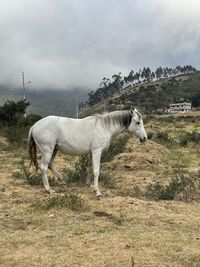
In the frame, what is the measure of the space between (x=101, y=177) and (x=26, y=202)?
318 cm

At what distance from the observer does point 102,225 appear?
787 centimetres

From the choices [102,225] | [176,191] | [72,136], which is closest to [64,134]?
[72,136]

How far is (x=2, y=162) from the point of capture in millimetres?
16578

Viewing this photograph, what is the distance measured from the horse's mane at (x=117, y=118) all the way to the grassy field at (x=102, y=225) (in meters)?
1.68

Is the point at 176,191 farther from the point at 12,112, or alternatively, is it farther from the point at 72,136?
the point at 12,112

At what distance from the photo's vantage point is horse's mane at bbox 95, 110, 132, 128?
10.8m

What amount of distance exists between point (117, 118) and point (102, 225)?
3640 millimetres

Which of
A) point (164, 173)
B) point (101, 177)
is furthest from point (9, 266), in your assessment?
point (164, 173)

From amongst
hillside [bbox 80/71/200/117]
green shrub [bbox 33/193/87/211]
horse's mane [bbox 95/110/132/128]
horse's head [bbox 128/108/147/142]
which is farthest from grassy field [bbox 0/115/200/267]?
hillside [bbox 80/71/200/117]

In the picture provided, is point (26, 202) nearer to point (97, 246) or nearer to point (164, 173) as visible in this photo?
point (97, 246)

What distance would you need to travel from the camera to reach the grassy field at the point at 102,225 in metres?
6.22

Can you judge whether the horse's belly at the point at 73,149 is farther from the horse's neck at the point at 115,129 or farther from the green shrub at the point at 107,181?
the green shrub at the point at 107,181

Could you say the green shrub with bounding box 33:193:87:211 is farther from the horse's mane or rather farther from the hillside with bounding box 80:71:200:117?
the hillside with bounding box 80:71:200:117

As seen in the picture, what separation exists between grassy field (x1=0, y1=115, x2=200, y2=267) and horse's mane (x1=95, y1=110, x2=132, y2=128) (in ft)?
5.51
